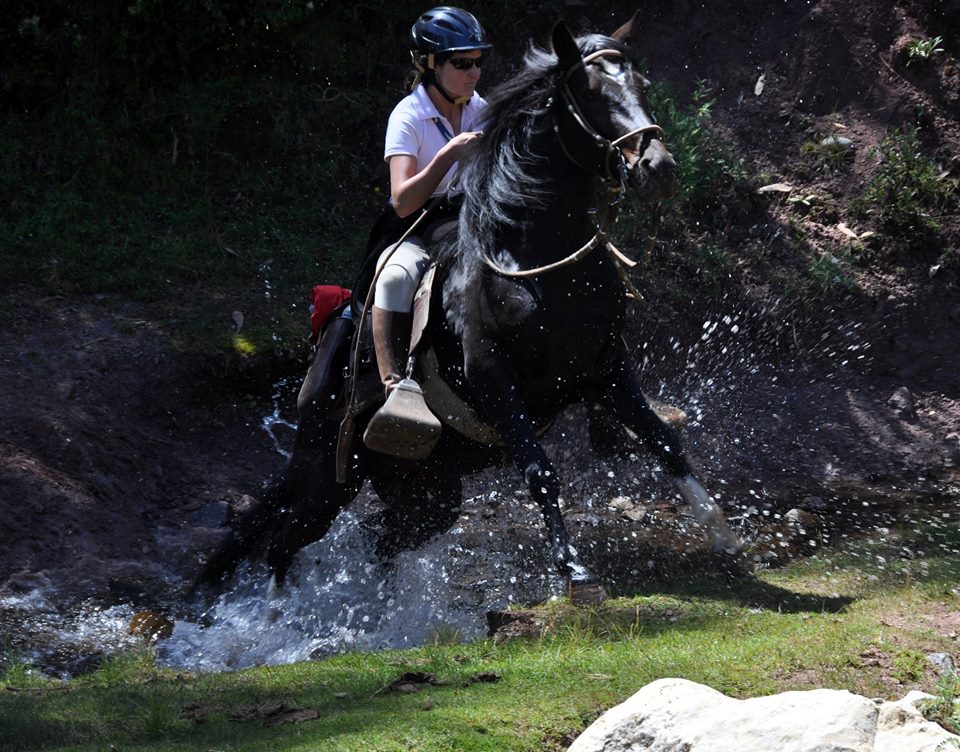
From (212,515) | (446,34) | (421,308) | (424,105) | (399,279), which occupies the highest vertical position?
(446,34)

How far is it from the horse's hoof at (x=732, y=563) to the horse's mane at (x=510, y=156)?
77.8 inches

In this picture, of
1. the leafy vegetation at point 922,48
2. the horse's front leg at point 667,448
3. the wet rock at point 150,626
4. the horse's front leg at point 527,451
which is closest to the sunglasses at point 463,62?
the horse's front leg at point 527,451

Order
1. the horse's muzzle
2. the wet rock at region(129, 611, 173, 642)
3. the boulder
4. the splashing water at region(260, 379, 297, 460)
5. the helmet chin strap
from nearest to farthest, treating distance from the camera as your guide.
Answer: the boulder
the horse's muzzle
the helmet chin strap
the wet rock at region(129, 611, 173, 642)
the splashing water at region(260, 379, 297, 460)

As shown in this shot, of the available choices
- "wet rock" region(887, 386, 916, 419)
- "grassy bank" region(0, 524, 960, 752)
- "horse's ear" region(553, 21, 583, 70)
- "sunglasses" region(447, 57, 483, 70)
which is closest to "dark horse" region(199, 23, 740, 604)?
"horse's ear" region(553, 21, 583, 70)

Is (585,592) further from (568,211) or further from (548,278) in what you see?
(568,211)

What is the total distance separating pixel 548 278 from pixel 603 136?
72cm

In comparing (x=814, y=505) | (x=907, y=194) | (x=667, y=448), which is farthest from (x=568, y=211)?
(x=907, y=194)

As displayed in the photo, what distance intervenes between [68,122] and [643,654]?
327 inches

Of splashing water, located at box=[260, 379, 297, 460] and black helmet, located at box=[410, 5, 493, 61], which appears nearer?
black helmet, located at box=[410, 5, 493, 61]

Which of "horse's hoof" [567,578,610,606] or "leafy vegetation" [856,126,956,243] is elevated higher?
"leafy vegetation" [856,126,956,243]

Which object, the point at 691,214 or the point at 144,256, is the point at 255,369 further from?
the point at 691,214

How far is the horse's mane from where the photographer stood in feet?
19.6

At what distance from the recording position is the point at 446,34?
618 cm

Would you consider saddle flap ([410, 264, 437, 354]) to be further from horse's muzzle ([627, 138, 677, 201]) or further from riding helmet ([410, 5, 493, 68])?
horse's muzzle ([627, 138, 677, 201])
